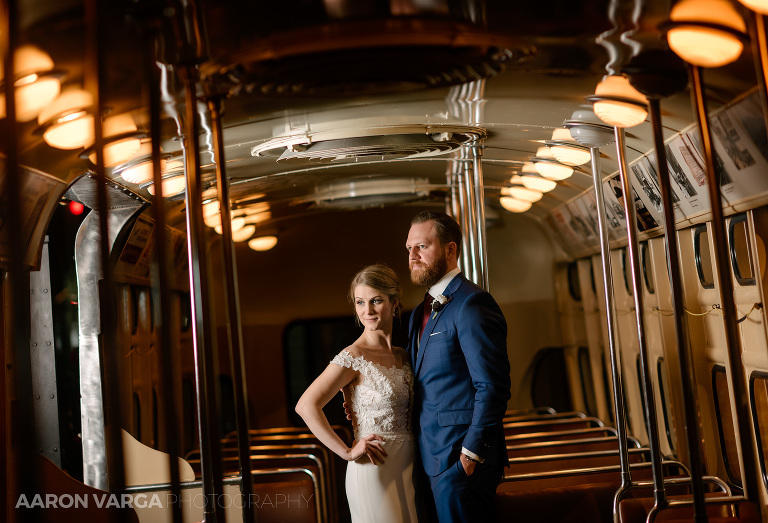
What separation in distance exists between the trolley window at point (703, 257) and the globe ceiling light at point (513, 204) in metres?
1.93

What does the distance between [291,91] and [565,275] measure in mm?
4698

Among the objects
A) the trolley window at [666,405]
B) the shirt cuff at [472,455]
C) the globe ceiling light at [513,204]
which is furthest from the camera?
the globe ceiling light at [513,204]

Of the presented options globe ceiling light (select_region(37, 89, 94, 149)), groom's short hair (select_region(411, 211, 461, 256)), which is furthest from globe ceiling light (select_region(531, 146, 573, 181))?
globe ceiling light (select_region(37, 89, 94, 149))

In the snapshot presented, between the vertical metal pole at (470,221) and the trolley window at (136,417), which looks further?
the trolley window at (136,417)

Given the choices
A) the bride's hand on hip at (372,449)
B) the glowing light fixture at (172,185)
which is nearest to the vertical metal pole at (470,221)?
the bride's hand on hip at (372,449)

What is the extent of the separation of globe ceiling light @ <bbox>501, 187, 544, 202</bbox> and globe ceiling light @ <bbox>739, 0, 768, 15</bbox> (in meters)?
3.47

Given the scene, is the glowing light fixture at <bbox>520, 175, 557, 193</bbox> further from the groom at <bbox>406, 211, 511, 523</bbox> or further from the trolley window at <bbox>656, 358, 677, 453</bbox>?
the groom at <bbox>406, 211, 511, 523</bbox>

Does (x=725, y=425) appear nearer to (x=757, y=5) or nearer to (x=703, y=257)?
(x=703, y=257)

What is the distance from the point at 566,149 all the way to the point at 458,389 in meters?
1.57

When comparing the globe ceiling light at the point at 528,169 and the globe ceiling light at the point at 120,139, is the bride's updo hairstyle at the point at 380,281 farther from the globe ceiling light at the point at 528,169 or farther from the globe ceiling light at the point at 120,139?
the globe ceiling light at the point at 528,169

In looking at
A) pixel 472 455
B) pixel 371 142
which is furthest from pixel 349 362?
pixel 371 142

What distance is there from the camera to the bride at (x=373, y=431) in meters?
2.93

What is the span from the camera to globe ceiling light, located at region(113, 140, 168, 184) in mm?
3090

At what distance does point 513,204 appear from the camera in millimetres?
5934
